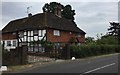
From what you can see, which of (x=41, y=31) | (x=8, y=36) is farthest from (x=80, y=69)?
(x=8, y=36)

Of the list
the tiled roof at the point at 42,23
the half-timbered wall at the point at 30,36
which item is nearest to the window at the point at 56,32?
the tiled roof at the point at 42,23

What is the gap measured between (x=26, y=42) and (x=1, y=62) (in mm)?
26818

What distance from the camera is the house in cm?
Result: 4878

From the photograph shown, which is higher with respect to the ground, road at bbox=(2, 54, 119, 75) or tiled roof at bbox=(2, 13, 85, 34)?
tiled roof at bbox=(2, 13, 85, 34)

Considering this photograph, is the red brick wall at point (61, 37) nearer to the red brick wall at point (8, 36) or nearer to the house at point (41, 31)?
the house at point (41, 31)

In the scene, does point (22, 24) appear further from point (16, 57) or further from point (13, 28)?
point (16, 57)

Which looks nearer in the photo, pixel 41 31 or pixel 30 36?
pixel 41 31

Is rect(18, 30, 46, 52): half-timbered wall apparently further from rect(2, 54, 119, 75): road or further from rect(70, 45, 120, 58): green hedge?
rect(2, 54, 119, 75): road

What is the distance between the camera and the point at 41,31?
48.7m

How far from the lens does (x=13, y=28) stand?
5766cm

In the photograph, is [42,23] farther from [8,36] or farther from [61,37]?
[8,36]

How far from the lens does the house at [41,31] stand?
48781 mm

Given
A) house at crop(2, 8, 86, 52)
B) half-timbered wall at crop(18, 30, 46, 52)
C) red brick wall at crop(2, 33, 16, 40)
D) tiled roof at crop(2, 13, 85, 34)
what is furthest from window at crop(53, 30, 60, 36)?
red brick wall at crop(2, 33, 16, 40)

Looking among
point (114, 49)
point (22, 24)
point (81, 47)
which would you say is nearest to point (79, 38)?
point (114, 49)
